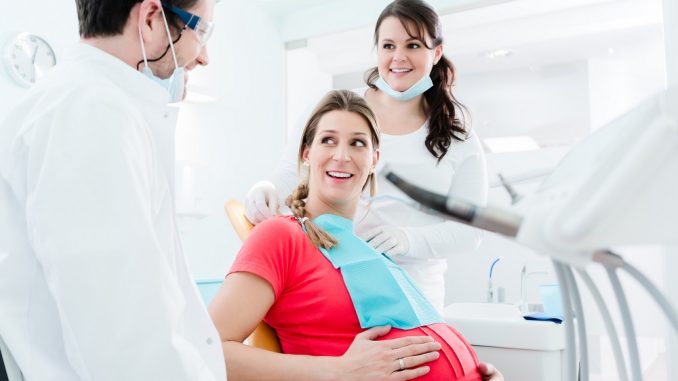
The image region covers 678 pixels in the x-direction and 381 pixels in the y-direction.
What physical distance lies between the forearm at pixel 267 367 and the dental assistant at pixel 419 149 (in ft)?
1.66

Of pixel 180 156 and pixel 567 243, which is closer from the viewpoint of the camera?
pixel 567 243

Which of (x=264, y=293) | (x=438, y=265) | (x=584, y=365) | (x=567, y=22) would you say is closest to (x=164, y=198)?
(x=264, y=293)

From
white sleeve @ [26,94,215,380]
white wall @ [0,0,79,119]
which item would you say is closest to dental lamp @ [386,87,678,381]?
white sleeve @ [26,94,215,380]

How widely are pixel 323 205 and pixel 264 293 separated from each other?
0.38 m

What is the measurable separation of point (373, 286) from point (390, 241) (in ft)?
0.74

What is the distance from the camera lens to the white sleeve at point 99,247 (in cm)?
72

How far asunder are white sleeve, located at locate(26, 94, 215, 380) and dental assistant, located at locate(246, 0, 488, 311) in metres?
0.82

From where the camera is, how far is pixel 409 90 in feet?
5.60

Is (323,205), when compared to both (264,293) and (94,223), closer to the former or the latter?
(264,293)

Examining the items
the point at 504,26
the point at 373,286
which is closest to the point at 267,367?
the point at 373,286

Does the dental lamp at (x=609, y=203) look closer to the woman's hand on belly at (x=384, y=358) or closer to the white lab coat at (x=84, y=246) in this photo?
the white lab coat at (x=84, y=246)

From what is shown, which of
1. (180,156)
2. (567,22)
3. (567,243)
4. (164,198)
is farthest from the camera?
(567,22)

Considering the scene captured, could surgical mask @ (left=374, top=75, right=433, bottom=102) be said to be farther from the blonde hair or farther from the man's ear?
the man's ear

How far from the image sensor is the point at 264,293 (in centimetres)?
117
